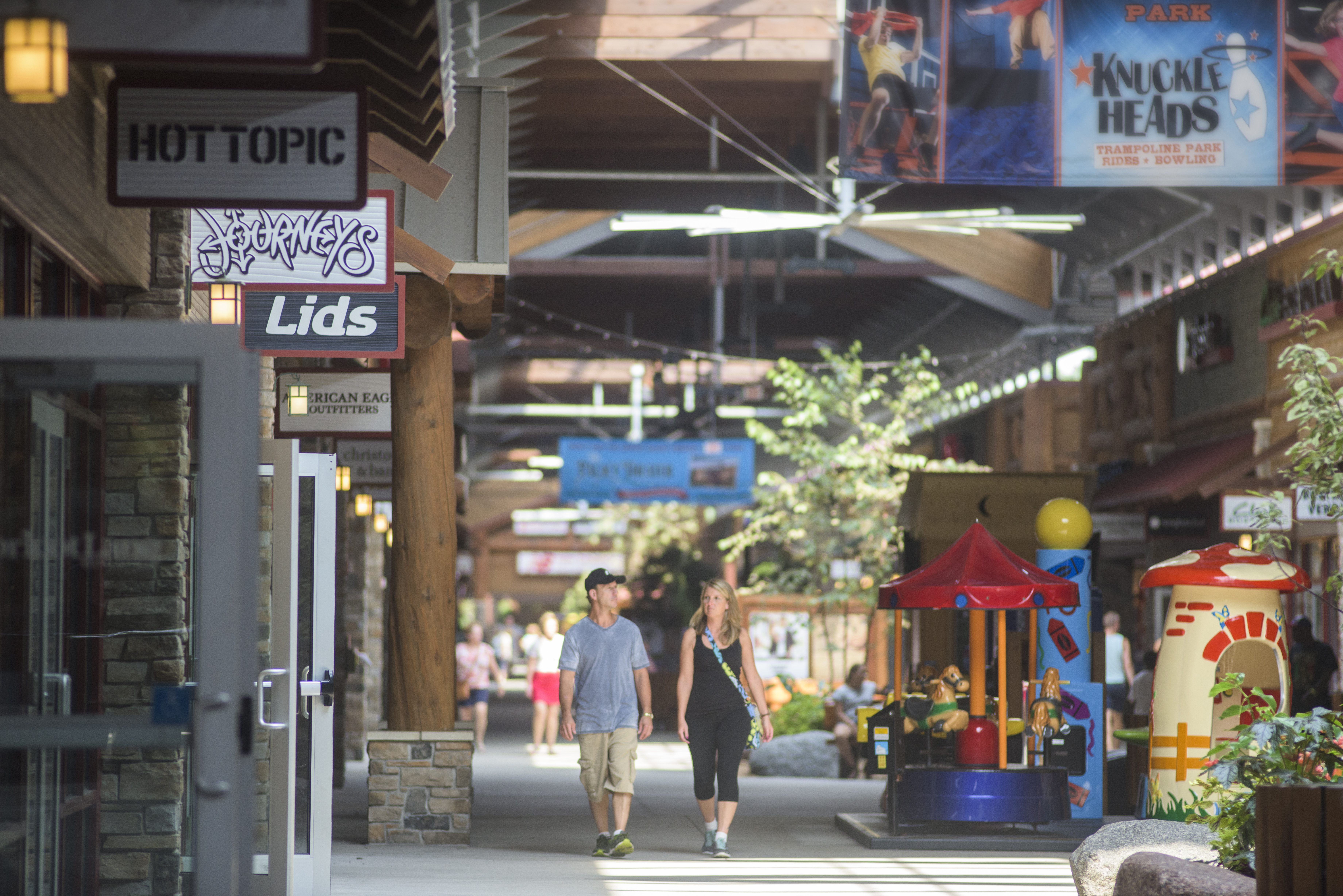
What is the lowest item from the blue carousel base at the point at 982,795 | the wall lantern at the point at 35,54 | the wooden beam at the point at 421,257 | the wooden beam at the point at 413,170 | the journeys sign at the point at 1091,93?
the blue carousel base at the point at 982,795

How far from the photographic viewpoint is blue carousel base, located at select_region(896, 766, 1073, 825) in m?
11.7

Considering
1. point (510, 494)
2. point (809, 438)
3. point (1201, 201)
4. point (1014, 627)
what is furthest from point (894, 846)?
point (510, 494)

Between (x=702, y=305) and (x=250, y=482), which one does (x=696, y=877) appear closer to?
(x=250, y=482)

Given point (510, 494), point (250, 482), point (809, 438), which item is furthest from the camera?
point (510, 494)

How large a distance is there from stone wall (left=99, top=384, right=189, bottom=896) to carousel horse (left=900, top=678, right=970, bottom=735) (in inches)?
238

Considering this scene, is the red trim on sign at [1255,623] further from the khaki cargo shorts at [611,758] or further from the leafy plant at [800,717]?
the leafy plant at [800,717]

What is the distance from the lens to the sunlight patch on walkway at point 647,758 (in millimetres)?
19406

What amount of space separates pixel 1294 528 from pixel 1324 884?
1162cm

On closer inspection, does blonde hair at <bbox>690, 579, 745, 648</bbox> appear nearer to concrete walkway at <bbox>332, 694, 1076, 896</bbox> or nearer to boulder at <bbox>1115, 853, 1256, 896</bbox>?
concrete walkway at <bbox>332, 694, 1076, 896</bbox>

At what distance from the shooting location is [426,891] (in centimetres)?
902

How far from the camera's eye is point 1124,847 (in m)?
7.43

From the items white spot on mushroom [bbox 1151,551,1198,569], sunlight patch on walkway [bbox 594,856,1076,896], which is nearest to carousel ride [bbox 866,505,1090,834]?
sunlight patch on walkway [bbox 594,856,1076,896]

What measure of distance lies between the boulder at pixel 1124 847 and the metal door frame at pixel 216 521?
13.2ft

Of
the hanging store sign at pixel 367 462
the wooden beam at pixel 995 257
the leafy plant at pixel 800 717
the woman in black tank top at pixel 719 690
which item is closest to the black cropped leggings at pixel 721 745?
the woman in black tank top at pixel 719 690
